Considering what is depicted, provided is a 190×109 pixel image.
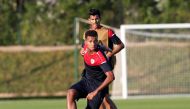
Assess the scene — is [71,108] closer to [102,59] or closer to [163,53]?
[102,59]

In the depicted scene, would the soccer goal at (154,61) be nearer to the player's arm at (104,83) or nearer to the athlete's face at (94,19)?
the athlete's face at (94,19)

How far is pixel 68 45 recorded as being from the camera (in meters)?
36.7

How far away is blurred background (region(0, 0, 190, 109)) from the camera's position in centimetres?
2630

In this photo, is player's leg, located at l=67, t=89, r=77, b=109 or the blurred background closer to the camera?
player's leg, located at l=67, t=89, r=77, b=109

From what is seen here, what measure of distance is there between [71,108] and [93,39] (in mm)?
1236

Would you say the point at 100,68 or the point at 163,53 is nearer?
the point at 100,68

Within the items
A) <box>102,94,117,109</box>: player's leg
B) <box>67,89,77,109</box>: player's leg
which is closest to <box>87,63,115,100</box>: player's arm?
<box>67,89,77,109</box>: player's leg

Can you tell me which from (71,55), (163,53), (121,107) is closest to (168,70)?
(163,53)

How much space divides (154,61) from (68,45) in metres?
10.4

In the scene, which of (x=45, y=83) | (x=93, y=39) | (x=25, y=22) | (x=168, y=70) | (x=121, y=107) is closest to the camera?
(x=93, y=39)

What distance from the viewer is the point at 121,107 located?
19.8 meters

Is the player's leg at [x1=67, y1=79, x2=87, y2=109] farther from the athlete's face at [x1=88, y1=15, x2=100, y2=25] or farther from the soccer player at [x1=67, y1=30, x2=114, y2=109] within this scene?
the athlete's face at [x1=88, y1=15, x2=100, y2=25]

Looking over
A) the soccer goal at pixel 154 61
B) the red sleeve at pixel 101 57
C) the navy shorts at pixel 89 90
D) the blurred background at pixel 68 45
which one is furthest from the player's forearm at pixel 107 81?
the blurred background at pixel 68 45

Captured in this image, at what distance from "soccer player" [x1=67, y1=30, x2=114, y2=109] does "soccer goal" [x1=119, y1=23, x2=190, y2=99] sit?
12004 millimetres
